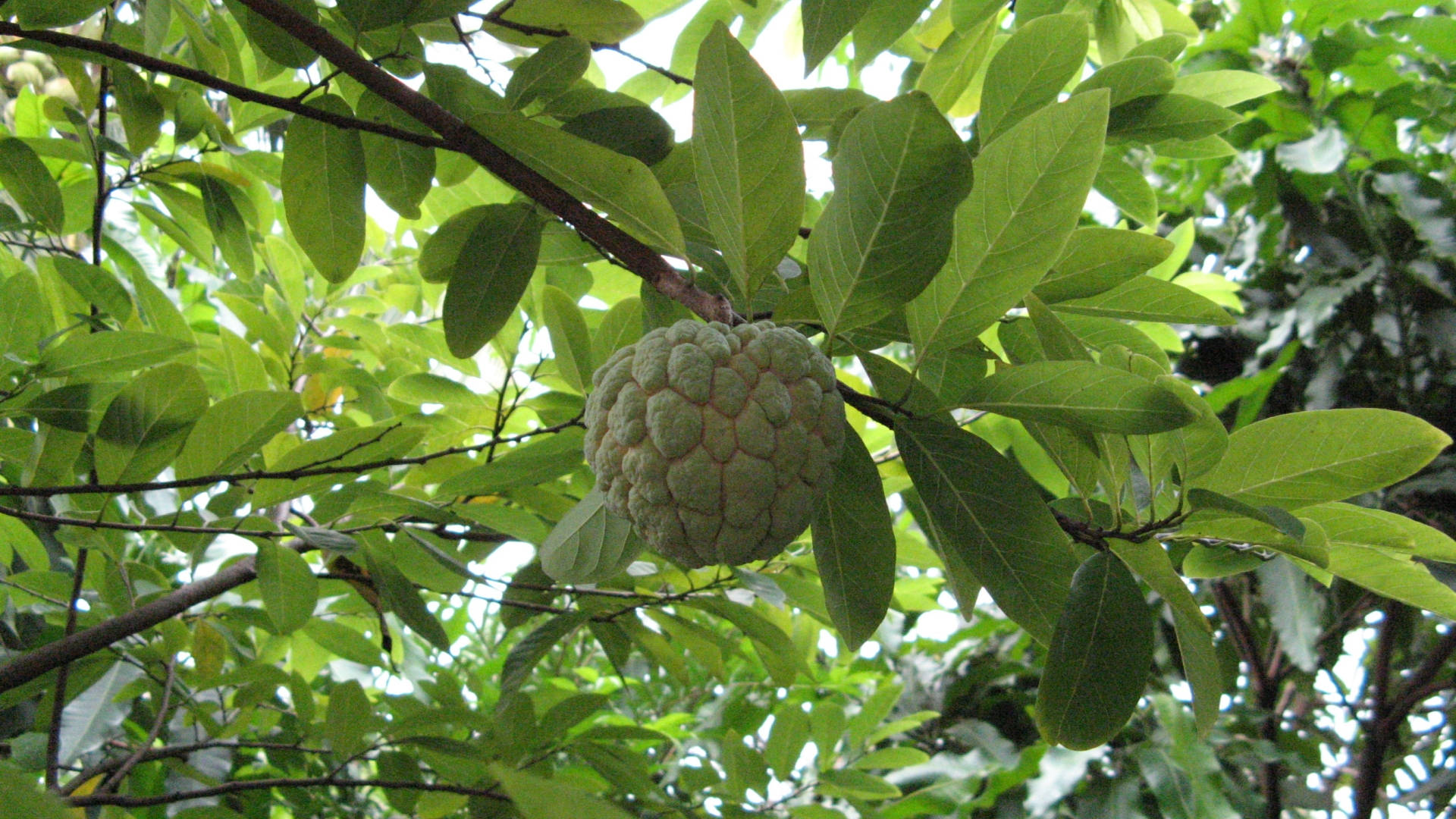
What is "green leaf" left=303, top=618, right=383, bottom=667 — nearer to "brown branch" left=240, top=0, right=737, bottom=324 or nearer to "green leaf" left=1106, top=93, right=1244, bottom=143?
"brown branch" left=240, top=0, right=737, bottom=324

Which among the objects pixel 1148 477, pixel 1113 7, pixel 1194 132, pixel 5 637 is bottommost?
pixel 1148 477

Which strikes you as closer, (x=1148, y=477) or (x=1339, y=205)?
(x=1148, y=477)

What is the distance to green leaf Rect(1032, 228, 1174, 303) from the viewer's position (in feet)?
3.22

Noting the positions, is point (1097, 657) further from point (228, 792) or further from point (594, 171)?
point (228, 792)

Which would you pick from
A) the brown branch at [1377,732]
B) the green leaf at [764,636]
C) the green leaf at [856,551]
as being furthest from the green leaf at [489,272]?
the brown branch at [1377,732]

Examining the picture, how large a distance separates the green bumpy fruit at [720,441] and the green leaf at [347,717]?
91cm

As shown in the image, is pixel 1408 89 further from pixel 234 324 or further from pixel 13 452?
pixel 13 452

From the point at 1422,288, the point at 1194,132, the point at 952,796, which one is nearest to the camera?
the point at 1194,132

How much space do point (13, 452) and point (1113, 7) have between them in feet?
6.02

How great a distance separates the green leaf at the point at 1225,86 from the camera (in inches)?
52.9

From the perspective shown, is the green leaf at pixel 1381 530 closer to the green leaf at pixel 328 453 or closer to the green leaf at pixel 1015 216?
the green leaf at pixel 1015 216

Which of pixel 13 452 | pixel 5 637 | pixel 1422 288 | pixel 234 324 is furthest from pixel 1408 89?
pixel 5 637

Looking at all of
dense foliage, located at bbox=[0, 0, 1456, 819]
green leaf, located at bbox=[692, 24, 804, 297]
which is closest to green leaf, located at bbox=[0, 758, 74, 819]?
dense foliage, located at bbox=[0, 0, 1456, 819]

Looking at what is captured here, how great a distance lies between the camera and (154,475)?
49.3 inches
